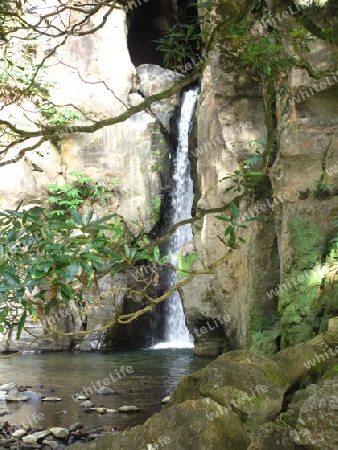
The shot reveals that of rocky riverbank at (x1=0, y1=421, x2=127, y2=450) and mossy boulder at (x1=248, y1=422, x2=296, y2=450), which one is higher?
mossy boulder at (x1=248, y1=422, x2=296, y2=450)

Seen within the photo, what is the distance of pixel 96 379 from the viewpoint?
406 inches

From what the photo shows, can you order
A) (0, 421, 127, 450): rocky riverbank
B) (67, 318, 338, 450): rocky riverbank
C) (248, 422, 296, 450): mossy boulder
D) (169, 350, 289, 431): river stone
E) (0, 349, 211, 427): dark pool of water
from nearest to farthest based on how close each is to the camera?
Answer: (67, 318, 338, 450): rocky riverbank
(248, 422, 296, 450): mossy boulder
(169, 350, 289, 431): river stone
(0, 421, 127, 450): rocky riverbank
(0, 349, 211, 427): dark pool of water

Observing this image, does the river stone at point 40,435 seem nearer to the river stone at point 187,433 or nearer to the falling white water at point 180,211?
the river stone at point 187,433

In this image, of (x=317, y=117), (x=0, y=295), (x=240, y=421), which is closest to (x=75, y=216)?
(x=0, y=295)

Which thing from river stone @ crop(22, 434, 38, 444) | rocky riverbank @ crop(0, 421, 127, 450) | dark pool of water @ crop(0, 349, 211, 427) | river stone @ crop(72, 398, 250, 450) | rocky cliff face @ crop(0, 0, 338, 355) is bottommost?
dark pool of water @ crop(0, 349, 211, 427)

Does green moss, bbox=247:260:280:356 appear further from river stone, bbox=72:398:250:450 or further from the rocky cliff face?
river stone, bbox=72:398:250:450

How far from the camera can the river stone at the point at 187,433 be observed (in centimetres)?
367

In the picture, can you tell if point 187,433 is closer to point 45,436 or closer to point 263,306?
point 45,436

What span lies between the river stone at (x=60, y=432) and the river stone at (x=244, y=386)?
208 centimetres

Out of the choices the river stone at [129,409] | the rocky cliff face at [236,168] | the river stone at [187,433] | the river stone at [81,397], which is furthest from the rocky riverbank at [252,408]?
the river stone at [81,397]

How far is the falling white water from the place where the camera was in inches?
690

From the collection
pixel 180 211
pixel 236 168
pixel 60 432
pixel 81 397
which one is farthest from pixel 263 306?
pixel 180 211

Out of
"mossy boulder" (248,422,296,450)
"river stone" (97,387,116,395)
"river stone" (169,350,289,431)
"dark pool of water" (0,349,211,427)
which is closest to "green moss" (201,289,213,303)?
"dark pool of water" (0,349,211,427)

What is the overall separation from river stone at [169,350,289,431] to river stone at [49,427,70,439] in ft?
6.83
